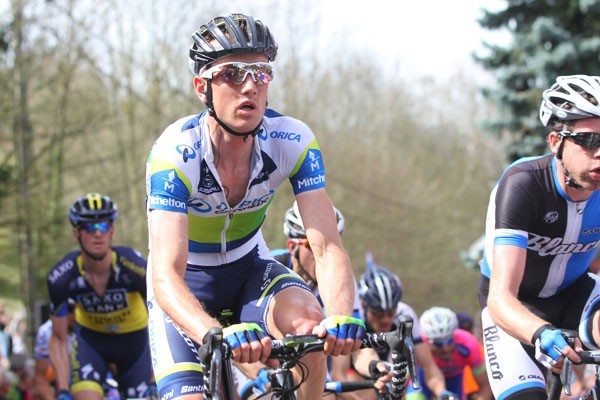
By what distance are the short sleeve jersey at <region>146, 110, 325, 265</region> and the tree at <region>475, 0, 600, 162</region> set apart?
1428 centimetres

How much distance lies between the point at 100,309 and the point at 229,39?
5.11m

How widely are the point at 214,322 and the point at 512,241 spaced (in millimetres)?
1835

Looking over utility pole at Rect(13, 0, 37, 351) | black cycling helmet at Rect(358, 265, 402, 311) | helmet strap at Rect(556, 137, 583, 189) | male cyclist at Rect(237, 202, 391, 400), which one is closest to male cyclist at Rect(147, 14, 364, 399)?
helmet strap at Rect(556, 137, 583, 189)

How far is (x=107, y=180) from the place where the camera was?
94.8 feet

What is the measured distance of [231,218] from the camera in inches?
209

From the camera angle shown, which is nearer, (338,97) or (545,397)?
(545,397)

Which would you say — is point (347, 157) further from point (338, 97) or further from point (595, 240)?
point (595, 240)

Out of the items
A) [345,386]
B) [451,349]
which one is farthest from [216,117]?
[451,349]

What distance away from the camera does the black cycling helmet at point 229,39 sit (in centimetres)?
493

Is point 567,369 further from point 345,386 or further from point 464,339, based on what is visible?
point 464,339

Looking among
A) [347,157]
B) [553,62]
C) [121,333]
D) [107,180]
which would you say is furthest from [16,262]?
[121,333]

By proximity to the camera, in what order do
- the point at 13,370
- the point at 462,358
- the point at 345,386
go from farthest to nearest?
1. the point at 13,370
2. the point at 462,358
3. the point at 345,386

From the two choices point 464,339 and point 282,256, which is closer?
point 282,256

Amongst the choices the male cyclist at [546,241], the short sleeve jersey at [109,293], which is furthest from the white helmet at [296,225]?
the male cyclist at [546,241]
